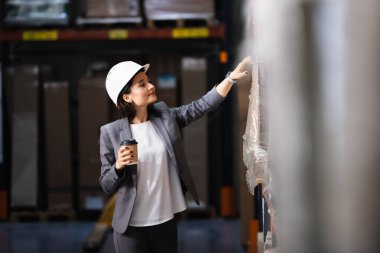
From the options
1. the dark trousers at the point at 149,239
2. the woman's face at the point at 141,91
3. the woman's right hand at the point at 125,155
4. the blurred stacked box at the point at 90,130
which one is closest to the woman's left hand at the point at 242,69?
the woman's face at the point at 141,91

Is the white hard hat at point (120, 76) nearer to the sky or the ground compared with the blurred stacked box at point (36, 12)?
nearer to the ground

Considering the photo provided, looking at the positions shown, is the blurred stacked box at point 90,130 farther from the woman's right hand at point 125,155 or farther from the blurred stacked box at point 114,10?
the woman's right hand at point 125,155

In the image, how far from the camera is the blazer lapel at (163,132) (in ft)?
9.39

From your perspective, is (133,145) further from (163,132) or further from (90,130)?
(90,130)

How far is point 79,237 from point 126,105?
11.6 feet

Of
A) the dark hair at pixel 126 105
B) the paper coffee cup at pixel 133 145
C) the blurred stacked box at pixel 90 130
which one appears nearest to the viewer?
the paper coffee cup at pixel 133 145

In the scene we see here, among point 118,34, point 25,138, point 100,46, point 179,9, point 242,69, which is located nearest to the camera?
point 242,69

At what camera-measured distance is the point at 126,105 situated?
2.91 meters

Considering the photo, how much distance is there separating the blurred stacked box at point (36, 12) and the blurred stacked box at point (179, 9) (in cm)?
99

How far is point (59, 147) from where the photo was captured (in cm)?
670

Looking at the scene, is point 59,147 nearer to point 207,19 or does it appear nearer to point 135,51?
point 135,51

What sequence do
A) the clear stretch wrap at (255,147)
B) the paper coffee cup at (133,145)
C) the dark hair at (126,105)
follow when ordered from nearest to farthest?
the clear stretch wrap at (255,147)
the paper coffee cup at (133,145)
the dark hair at (126,105)

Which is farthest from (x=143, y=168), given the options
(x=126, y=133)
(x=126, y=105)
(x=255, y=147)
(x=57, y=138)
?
(x=57, y=138)

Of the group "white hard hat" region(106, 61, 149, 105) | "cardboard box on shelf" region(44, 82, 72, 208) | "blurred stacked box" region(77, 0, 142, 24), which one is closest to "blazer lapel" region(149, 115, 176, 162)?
"white hard hat" region(106, 61, 149, 105)
